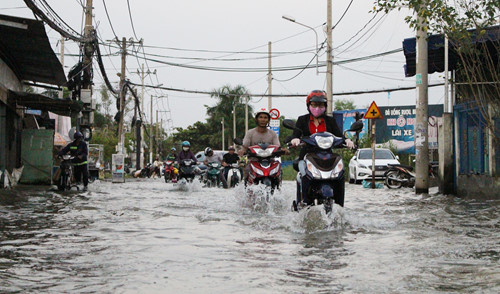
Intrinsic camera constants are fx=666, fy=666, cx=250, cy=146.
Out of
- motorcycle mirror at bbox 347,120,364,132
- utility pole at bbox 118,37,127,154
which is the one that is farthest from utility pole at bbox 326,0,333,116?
motorcycle mirror at bbox 347,120,364,132

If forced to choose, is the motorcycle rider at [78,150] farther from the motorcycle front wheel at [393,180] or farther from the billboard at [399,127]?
the billboard at [399,127]

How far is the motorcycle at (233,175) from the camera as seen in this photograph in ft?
61.8

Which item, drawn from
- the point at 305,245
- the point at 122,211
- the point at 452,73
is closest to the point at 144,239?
the point at 305,245

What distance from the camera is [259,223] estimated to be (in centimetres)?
833

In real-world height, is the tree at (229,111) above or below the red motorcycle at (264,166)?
above

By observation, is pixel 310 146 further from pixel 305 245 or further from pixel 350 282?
pixel 350 282

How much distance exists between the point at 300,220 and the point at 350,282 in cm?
340

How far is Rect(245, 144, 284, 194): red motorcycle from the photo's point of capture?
10.4m

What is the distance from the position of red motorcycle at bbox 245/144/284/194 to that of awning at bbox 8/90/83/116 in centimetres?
1153

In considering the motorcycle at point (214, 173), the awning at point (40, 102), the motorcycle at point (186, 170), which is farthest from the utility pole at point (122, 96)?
the motorcycle at point (186, 170)

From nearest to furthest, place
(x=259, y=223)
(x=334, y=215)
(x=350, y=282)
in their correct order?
(x=350, y=282)
(x=334, y=215)
(x=259, y=223)

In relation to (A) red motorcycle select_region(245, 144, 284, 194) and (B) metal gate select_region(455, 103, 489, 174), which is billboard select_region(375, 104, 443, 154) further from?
(A) red motorcycle select_region(245, 144, 284, 194)

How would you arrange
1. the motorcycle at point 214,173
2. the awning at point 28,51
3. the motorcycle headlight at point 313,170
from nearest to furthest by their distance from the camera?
the motorcycle headlight at point 313,170
the awning at point 28,51
the motorcycle at point 214,173

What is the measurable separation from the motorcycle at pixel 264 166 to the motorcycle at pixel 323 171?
2.47 m
